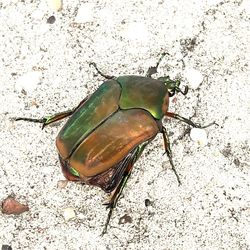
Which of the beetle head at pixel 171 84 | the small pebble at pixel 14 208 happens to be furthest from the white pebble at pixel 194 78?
the small pebble at pixel 14 208

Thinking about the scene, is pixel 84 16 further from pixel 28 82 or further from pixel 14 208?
pixel 14 208

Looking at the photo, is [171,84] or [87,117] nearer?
[87,117]

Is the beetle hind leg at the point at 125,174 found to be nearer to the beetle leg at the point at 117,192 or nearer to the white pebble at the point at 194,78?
the beetle leg at the point at 117,192

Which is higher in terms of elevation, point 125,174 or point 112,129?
point 112,129

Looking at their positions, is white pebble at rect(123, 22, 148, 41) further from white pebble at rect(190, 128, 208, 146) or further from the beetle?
white pebble at rect(190, 128, 208, 146)

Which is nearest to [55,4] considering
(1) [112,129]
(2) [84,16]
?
(2) [84,16]

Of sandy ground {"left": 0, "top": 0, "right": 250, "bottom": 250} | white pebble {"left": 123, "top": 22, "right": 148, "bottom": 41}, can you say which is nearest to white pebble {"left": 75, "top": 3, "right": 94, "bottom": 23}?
sandy ground {"left": 0, "top": 0, "right": 250, "bottom": 250}
